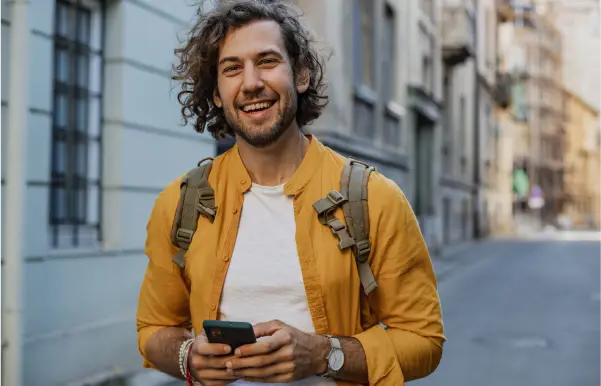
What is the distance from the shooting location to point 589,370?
8094 mm

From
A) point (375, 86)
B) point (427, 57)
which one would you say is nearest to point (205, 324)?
point (375, 86)

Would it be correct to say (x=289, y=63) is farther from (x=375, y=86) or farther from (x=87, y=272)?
(x=375, y=86)

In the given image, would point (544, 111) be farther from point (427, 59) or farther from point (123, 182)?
point (123, 182)

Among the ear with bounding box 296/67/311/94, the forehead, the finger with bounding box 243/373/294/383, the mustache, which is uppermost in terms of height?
the forehead

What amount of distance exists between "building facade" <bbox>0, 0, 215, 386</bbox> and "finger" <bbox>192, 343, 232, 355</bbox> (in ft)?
13.1

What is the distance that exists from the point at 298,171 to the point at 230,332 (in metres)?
0.49

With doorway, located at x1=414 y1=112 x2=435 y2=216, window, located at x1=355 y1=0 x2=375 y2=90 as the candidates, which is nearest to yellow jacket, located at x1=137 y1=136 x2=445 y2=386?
window, located at x1=355 y1=0 x2=375 y2=90

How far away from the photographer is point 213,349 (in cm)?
189

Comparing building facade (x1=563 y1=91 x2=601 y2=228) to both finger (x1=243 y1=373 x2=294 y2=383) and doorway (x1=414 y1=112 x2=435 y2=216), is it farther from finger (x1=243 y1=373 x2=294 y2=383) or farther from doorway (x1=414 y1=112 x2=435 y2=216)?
finger (x1=243 y1=373 x2=294 y2=383)

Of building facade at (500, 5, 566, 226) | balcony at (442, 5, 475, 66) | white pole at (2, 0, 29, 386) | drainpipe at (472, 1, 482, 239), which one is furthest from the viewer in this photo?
building facade at (500, 5, 566, 226)

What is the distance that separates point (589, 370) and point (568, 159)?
81185 millimetres

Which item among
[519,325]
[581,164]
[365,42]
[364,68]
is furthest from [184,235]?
[581,164]

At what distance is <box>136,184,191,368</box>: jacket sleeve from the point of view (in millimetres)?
2145

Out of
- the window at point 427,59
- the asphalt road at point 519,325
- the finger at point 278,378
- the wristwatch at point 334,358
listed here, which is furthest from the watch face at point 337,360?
the window at point 427,59
